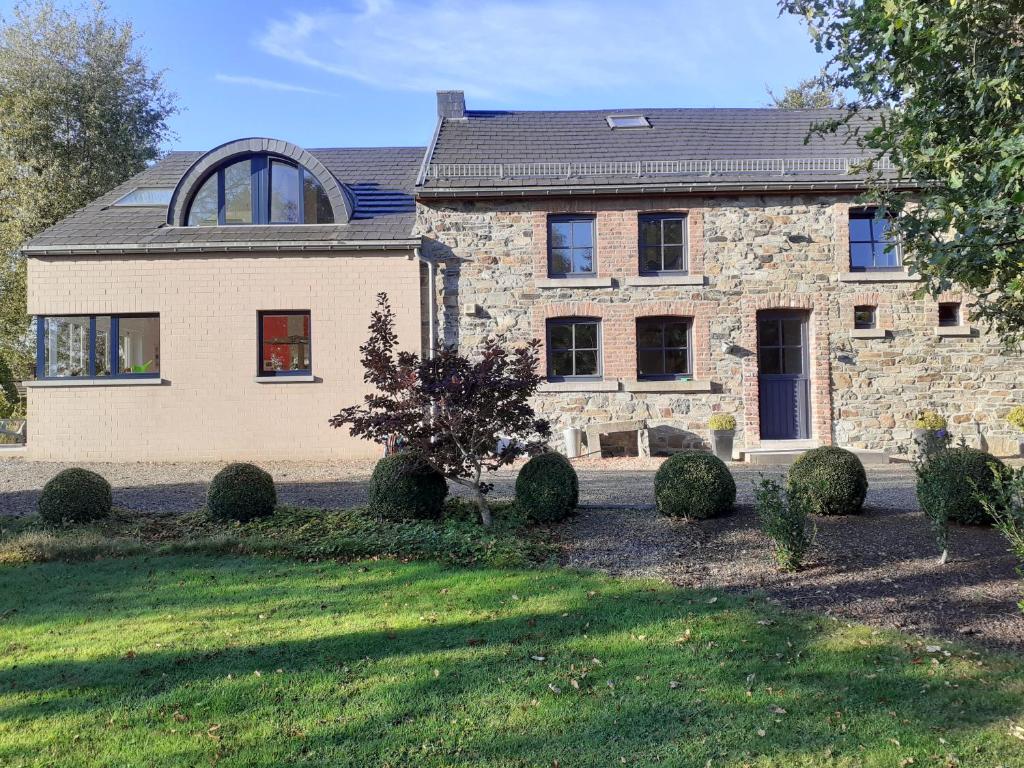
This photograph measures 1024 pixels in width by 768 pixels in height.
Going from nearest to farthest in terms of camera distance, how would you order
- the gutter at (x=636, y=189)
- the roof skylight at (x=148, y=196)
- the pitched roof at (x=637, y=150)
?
1. the gutter at (x=636, y=189)
2. the pitched roof at (x=637, y=150)
3. the roof skylight at (x=148, y=196)

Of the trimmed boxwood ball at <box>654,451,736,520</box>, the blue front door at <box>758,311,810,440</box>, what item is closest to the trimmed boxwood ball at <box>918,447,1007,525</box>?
the trimmed boxwood ball at <box>654,451,736,520</box>

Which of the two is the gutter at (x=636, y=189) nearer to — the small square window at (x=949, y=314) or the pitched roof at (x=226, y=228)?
the pitched roof at (x=226, y=228)

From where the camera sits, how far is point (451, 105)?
16.9 meters

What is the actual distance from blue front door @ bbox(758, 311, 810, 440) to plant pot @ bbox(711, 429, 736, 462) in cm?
111

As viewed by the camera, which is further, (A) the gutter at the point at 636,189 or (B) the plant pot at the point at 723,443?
(A) the gutter at the point at 636,189

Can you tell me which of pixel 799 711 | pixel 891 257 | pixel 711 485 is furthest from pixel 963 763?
pixel 891 257

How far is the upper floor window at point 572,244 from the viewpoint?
45.1ft

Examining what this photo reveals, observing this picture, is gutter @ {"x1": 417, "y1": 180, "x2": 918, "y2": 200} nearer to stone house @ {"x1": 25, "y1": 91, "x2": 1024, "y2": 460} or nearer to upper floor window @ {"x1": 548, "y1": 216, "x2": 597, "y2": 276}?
stone house @ {"x1": 25, "y1": 91, "x2": 1024, "y2": 460}

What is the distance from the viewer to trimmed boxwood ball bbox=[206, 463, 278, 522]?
768 cm

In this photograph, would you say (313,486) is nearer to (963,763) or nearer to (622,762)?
(622,762)

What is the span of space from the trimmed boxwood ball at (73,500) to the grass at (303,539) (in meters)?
0.17

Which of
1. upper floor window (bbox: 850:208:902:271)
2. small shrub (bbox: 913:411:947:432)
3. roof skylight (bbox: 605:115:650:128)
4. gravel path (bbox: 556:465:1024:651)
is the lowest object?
gravel path (bbox: 556:465:1024:651)

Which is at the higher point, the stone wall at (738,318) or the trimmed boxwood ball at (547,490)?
the stone wall at (738,318)

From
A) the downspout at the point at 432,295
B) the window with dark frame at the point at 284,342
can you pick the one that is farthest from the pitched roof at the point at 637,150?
the window with dark frame at the point at 284,342
